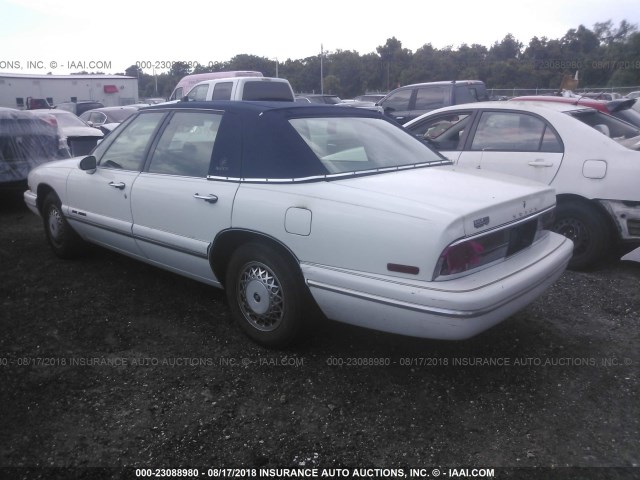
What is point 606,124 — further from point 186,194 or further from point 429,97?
point 429,97

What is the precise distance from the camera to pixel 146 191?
399cm

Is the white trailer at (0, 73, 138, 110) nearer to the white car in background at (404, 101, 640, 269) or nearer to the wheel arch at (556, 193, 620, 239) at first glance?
the white car in background at (404, 101, 640, 269)

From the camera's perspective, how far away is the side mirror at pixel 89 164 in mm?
4488

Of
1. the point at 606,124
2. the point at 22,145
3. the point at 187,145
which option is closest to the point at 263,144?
the point at 187,145

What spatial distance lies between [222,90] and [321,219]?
367 inches

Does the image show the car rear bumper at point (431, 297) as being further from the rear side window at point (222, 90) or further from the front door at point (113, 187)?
the rear side window at point (222, 90)

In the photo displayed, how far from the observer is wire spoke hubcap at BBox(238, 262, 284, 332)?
329cm

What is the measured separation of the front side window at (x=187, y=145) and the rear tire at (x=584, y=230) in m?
3.12

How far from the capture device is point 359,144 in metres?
3.61

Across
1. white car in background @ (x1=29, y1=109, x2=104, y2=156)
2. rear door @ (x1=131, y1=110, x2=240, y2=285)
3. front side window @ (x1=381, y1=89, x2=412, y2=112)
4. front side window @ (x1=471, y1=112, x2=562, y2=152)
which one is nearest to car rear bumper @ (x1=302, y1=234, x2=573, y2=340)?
rear door @ (x1=131, y1=110, x2=240, y2=285)

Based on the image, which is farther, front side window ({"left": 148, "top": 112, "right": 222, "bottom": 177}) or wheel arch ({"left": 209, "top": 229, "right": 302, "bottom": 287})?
front side window ({"left": 148, "top": 112, "right": 222, "bottom": 177})

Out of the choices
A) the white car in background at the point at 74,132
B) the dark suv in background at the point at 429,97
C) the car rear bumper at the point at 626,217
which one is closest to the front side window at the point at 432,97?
the dark suv in background at the point at 429,97

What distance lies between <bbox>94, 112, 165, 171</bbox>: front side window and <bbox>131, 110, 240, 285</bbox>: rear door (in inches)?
6.6

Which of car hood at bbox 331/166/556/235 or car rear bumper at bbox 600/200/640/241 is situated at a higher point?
car hood at bbox 331/166/556/235
